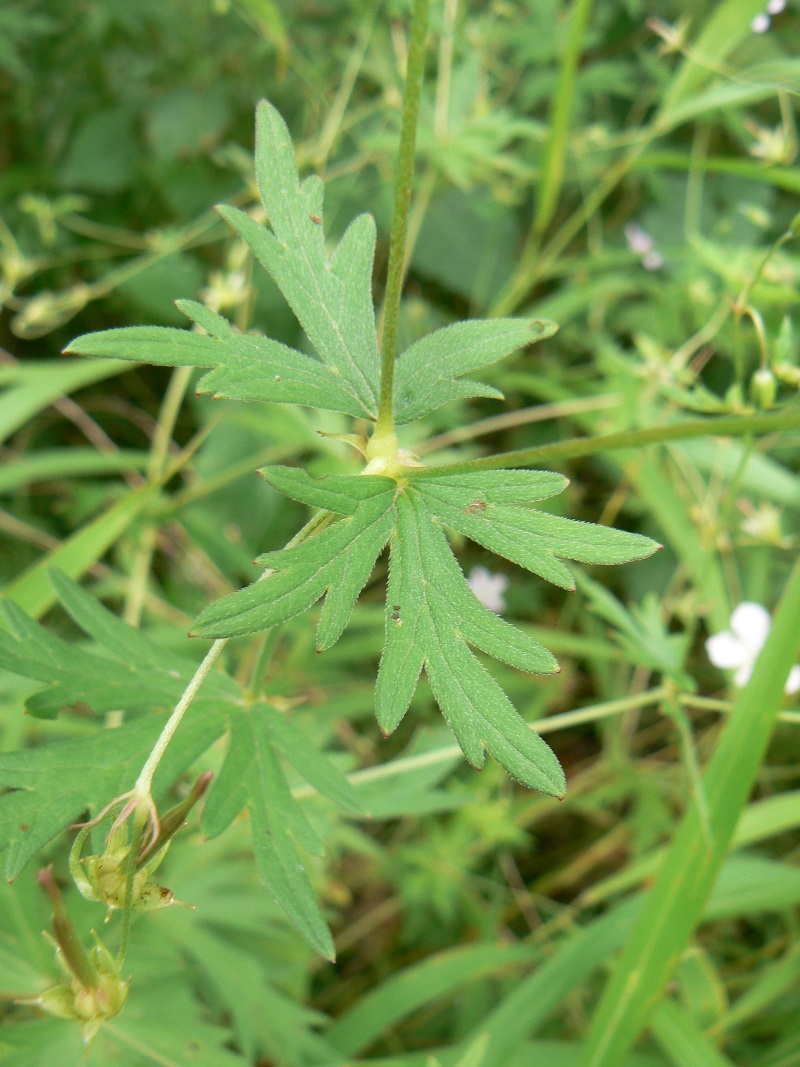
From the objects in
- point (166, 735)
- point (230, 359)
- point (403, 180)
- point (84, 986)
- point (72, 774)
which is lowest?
point (84, 986)

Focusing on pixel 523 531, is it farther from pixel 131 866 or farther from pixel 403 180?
pixel 131 866

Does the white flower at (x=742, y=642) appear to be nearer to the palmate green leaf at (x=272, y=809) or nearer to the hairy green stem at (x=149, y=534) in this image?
the palmate green leaf at (x=272, y=809)

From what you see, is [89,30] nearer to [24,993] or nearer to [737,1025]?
[24,993]

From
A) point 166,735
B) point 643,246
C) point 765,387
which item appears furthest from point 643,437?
point 643,246

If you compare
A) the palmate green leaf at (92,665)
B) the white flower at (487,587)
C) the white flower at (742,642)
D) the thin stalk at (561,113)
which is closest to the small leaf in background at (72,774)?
the palmate green leaf at (92,665)

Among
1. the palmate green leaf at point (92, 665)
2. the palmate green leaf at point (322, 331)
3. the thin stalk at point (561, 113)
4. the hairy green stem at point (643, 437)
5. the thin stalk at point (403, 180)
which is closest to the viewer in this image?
the hairy green stem at point (643, 437)

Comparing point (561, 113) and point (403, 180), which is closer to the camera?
point (403, 180)
